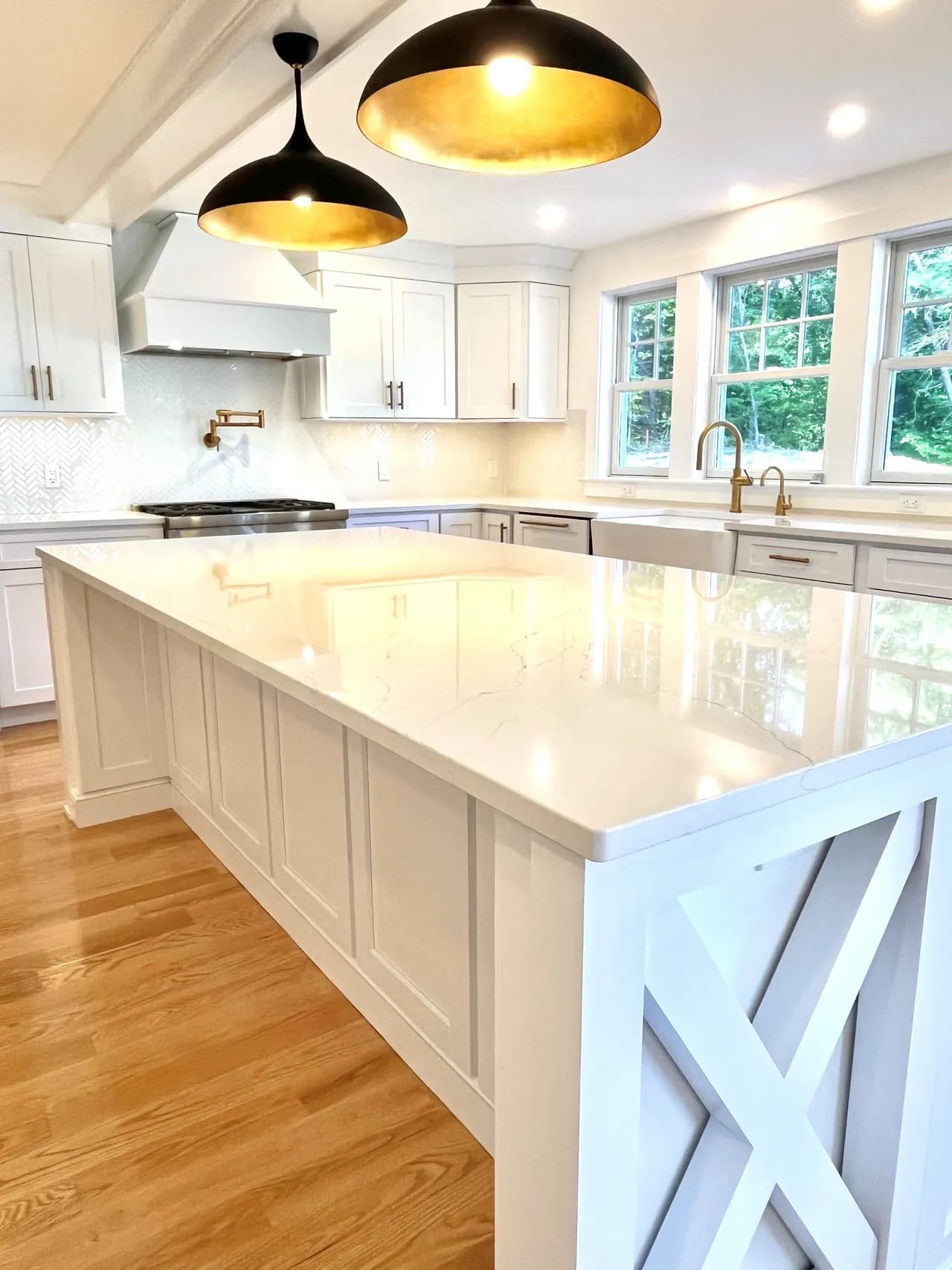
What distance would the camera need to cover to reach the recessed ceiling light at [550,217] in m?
4.21

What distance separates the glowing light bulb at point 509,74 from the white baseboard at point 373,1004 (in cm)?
159

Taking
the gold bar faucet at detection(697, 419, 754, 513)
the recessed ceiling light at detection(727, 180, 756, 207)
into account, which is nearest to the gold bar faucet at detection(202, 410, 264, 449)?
the gold bar faucet at detection(697, 419, 754, 513)

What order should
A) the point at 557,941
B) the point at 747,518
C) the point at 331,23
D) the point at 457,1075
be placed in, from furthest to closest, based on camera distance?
the point at 747,518
the point at 331,23
the point at 457,1075
the point at 557,941

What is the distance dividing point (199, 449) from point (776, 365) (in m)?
3.02

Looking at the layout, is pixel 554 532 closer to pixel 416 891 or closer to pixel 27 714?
pixel 27 714

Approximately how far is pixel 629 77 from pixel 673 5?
1.36 meters

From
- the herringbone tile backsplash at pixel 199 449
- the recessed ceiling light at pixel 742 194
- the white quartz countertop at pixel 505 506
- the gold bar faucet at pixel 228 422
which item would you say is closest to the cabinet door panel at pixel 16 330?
the herringbone tile backsplash at pixel 199 449

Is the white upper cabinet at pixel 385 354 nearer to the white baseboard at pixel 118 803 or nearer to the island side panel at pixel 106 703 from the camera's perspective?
the island side panel at pixel 106 703

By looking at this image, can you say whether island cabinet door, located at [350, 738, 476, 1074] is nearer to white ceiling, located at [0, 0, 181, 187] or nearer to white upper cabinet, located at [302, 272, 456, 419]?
white ceiling, located at [0, 0, 181, 187]

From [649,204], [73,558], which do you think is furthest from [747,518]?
[73,558]

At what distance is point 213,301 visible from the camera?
4.20 m

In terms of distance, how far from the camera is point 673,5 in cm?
238

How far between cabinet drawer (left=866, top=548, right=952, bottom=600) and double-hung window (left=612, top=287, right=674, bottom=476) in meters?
1.82

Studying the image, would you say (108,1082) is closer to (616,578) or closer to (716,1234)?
(716,1234)
